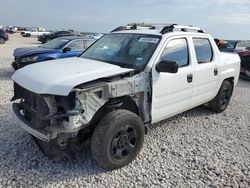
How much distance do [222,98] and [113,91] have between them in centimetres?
355

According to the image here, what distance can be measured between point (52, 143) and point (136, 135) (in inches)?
44.2

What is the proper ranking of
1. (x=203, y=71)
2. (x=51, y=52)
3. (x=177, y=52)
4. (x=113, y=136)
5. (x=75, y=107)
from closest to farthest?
Answer: (x=75, y=107) → (x=113, y=136) → (x=177, y=52) → (x=203, y=71) → (x=51, y=52)

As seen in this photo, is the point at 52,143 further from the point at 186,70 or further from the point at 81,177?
the point at 186,70

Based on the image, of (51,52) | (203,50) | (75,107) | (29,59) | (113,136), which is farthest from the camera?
(51,52)

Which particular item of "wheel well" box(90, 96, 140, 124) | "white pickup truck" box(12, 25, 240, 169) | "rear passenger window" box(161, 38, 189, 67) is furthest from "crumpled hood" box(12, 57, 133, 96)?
"rear passenger window" box(161, 38, 189, 67)

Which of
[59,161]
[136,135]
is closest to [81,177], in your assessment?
[59,161]

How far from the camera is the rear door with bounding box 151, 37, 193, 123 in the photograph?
391 cm

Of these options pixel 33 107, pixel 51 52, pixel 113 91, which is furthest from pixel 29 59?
pixel 113 91

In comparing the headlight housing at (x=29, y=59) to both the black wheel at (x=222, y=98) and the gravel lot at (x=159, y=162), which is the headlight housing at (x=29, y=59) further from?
the black wheel at (x=222, y=98)

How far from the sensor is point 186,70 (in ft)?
14.4

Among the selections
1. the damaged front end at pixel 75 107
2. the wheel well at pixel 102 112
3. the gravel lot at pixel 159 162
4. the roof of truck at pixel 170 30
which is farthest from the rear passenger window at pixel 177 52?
the gravel lot at pixel 159 162

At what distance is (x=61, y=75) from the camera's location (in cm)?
322

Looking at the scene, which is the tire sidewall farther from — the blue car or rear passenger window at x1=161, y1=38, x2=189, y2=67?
the blue car

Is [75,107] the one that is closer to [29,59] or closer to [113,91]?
[113,91]
